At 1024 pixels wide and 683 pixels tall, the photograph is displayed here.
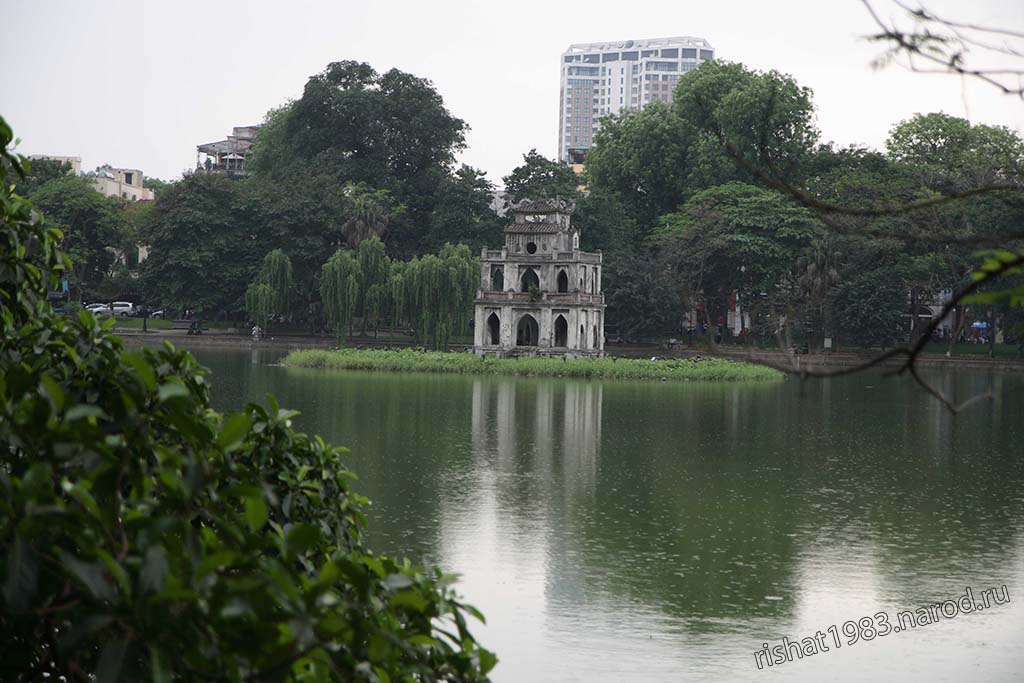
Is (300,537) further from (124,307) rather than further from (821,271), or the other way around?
(124,307)

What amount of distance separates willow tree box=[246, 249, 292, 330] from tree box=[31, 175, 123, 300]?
771cm

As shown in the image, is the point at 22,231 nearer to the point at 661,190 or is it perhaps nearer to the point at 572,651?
the point at 572,651

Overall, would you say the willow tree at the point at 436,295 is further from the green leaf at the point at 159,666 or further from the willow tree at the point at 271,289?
the green leaf at the point at 159,666

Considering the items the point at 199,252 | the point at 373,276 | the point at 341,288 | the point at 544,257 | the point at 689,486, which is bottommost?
the point at 689,486

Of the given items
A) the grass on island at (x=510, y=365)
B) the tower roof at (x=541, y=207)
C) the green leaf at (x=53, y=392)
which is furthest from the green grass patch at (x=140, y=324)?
the green leaf at (x=53, y=392)

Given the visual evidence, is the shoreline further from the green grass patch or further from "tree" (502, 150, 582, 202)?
"tree" (502, 150, 582, 202)

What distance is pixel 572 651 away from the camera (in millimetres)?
9383

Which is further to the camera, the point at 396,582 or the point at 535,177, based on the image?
the point at 535,177

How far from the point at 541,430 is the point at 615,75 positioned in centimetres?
12992

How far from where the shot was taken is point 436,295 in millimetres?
42219

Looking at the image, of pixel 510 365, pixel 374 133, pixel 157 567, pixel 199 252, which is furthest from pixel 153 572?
pixel 374 133

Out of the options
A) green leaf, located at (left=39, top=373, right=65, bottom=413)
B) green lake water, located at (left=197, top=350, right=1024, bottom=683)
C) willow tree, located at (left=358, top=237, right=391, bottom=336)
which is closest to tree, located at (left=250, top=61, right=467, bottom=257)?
willow tree, located at (left=358, top=237, right=391, bottom=336)

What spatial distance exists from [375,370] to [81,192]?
21.2 metres

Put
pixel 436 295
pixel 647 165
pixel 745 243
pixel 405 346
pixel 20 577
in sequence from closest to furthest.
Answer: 1. pixel 20 577
2. pixel 436 295
3. pixel 405 346
4. pixel 745 243
5. pixel 647 165
